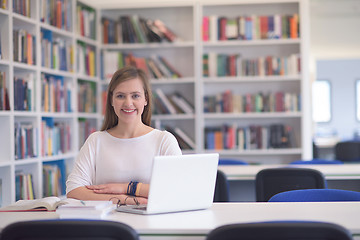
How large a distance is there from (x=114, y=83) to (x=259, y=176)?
133 cm

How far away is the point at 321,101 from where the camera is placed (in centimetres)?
1405

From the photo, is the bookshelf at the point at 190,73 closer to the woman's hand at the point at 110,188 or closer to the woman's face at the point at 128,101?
the woman's face at the point at 128,101

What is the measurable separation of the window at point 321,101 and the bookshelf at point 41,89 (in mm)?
9005

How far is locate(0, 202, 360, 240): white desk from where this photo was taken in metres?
1.79

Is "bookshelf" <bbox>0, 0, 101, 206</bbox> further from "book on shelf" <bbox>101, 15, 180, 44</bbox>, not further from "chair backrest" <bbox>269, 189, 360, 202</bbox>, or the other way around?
"chair backrest" <bbox>269, 189, 360, 202</bbox>

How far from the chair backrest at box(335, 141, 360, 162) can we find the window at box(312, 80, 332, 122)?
484 centimetres

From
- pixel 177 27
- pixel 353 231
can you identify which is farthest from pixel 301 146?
pixel 353 231

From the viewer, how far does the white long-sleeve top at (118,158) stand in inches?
103

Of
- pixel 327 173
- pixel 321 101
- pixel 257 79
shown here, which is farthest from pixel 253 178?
pixel 321 101

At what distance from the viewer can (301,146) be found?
6227 millimetres

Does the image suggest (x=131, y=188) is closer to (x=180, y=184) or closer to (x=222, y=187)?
(x=180, y=184)

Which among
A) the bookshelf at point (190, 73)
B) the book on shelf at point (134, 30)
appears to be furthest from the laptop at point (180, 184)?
the book on shelf at point (134, 30)

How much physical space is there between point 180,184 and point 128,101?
722 mm

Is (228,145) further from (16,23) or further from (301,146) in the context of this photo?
(16,23)
